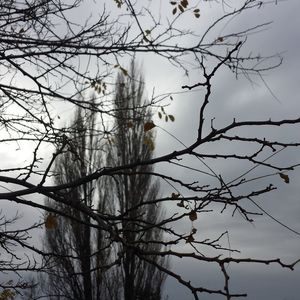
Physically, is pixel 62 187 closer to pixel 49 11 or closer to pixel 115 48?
pixel 115 48

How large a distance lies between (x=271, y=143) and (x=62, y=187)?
1.04 metres

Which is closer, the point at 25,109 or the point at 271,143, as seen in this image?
the point at 271,143

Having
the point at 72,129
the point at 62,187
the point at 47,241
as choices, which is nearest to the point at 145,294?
the point at 47,241

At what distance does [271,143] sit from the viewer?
166 centimetres

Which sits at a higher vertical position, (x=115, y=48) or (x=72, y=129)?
(x=115, y=48)

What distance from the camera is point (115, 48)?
3518mm

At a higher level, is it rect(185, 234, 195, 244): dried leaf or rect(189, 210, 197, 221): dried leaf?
rect(189, 210, 197, 221): dried leaf

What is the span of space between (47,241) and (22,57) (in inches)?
505

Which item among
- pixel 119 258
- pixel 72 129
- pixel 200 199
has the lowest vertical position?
pixel 119 258

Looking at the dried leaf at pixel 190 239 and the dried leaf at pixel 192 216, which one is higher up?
the dried leaf at pixel 192 216

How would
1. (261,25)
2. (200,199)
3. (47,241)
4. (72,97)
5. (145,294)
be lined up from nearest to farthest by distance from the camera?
(200,199)
(261,25)
(72,97)
(145,294)
(47,241)

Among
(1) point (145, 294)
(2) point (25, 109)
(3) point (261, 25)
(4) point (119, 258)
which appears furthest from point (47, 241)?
(4) point (119, 258)

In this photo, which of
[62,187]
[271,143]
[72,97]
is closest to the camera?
[271,143]

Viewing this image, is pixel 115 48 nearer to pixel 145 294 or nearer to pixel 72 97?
pixel 72 97
